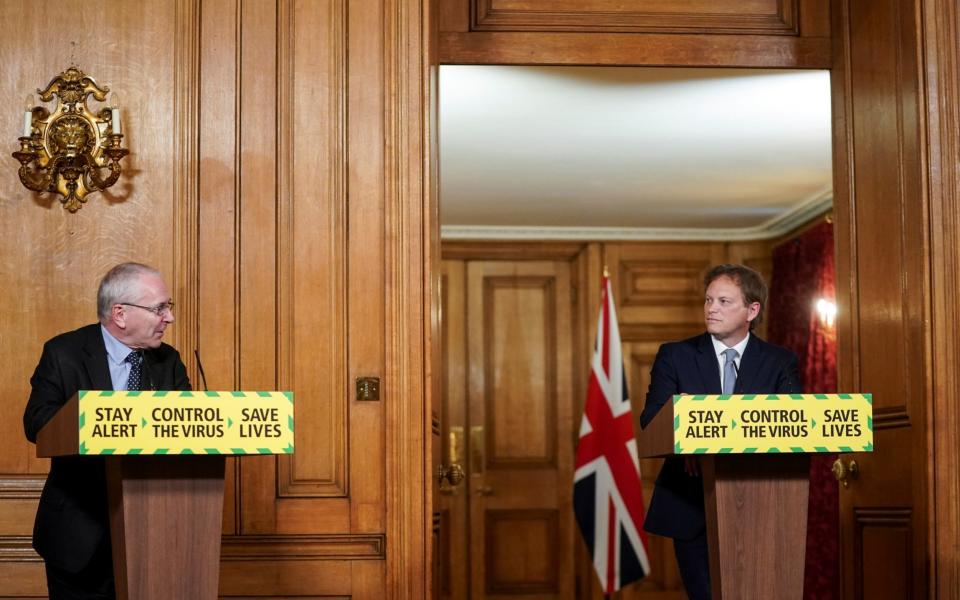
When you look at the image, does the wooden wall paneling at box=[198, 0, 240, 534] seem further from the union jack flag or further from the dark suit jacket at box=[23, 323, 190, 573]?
the union jack flag

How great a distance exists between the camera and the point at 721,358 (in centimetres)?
368

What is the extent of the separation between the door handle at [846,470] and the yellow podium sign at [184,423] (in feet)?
7.90

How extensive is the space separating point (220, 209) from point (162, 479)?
1.40m

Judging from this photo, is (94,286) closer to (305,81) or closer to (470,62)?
(305,81)

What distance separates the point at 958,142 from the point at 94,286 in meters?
2.76

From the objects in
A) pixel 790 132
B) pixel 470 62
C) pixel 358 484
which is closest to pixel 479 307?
pixel 790 132

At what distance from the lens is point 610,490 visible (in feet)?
24.9

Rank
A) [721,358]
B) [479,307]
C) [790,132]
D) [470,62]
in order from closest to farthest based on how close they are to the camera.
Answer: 1. [721,358]
2. [470,62]
3. [790,132]
4. [479,307]

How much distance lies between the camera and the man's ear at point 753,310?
3.71m

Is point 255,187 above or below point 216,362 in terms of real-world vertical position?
above

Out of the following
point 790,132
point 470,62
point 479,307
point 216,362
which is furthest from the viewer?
point 479,307

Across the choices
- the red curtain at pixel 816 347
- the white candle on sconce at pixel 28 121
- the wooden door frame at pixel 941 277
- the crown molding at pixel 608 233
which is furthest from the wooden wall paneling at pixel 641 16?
the crown molding at pixel 608 233

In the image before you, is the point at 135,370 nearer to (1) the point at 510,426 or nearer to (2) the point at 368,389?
(2) the point at 368,389

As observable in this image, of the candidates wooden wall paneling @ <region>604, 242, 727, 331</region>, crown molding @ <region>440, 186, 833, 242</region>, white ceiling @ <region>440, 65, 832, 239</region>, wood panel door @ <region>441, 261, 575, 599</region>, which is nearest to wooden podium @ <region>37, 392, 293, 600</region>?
white ceiling @ <region>440, 65, 832, 239</region>
